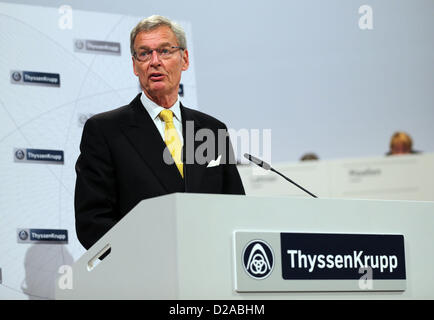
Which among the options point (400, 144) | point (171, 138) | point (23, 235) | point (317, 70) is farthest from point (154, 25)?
point (400, 144)

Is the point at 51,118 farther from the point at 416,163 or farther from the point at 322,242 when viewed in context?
the point at 416,163

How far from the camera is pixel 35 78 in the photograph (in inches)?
148

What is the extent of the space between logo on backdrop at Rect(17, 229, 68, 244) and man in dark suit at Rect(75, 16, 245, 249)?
105 centimetres

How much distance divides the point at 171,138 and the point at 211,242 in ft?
3.02

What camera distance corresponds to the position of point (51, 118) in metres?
3.77

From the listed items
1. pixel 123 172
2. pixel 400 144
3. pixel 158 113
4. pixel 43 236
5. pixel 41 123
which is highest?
pixel 400 144

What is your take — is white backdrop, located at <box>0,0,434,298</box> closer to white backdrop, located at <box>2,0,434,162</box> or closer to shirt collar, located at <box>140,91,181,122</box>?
white backdrop, located at <box>2,0,434,162</box>

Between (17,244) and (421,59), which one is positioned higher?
(421,59)

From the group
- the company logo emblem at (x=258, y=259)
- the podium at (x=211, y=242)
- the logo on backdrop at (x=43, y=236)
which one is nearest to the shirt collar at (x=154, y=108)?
the podium at (x=211, y=242)

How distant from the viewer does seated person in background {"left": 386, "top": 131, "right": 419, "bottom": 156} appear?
7.67 m

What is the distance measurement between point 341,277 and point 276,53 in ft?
14.1

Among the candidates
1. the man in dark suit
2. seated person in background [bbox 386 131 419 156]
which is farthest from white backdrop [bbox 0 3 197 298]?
seated person in background [bbox 386 131 419 156]

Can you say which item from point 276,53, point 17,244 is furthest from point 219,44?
point 17,244

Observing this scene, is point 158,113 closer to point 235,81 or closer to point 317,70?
point 235,81
